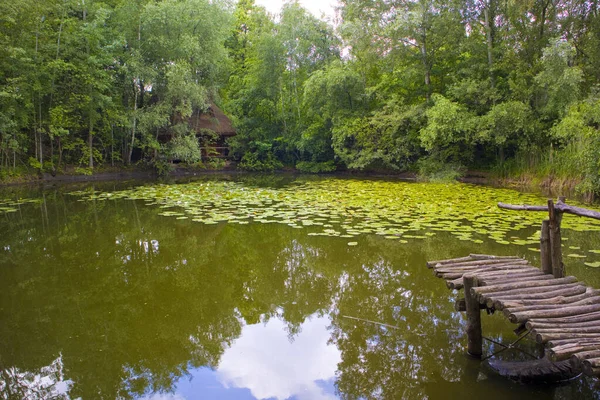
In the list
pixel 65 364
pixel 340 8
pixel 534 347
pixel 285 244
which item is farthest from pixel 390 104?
pixel 65 364

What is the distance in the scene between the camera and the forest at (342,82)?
1156 cm

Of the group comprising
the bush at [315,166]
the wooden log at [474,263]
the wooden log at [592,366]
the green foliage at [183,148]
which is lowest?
the wooden log at [592,366]

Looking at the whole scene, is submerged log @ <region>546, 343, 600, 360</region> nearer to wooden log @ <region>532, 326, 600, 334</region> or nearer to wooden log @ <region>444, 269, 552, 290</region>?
wooden log @ <region>532, 326, 600, 334</region>

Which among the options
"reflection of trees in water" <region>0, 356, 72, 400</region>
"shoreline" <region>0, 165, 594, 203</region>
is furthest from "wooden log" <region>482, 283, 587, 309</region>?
"shoreline" <region>0, 165, 594, 203</region>

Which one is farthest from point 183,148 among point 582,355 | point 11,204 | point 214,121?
point 582,355

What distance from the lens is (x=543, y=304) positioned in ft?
7.55

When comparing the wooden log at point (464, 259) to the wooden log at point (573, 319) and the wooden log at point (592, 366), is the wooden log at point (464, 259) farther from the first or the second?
the wooden log at point (592, 366)

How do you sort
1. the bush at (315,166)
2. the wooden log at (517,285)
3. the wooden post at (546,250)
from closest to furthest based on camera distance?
the wooden log at (517,285)
the wooden post at (546,250)
the bush at (315,166)

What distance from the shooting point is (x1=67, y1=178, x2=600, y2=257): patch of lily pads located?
6008mm

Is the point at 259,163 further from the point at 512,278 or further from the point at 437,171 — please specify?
the point at 512,278

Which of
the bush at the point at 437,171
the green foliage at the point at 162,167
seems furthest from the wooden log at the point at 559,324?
the green foliage at the point at 162,167

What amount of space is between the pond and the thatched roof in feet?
40.0

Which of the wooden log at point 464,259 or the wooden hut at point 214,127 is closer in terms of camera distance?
the wooden log at point 464,259

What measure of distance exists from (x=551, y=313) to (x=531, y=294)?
23 centimetres
